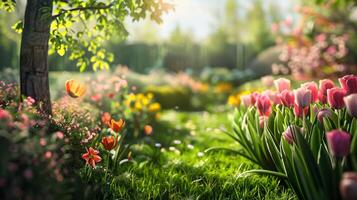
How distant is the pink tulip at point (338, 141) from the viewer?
204 cm

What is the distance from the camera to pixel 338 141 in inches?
81.2

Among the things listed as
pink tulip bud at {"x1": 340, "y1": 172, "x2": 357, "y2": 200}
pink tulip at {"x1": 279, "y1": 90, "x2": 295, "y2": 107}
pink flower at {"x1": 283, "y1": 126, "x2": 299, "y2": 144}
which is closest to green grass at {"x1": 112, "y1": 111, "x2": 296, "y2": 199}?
pink flower at {"x1": 283, "y1": 126, "x2": 299, "y2": 144}

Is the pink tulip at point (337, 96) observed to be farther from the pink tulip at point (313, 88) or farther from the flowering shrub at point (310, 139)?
the pink tulip at point (313, 88)

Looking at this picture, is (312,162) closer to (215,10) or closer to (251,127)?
(251,127)

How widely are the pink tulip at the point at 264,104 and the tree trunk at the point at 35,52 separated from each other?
70.8 inches

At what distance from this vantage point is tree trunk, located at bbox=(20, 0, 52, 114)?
3.29 m

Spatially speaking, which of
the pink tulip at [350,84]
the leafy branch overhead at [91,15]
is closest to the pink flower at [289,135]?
the pink tulip at [350,84]

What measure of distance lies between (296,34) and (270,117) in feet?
35.4

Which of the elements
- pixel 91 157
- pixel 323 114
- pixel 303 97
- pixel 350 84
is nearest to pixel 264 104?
pixel 303 97

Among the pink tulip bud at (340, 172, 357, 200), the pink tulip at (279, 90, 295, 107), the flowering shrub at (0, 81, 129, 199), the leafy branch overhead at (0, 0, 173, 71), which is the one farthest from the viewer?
the leafy branch overhead at (0, 0, 173, 71)

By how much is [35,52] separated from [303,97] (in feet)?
7.21

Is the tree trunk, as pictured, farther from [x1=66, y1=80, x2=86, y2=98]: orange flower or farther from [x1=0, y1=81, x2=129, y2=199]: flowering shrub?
[x1=0, y1=81, x2=129, y2=199]: flowering shrub

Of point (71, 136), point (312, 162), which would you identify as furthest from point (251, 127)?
point (71, 136)

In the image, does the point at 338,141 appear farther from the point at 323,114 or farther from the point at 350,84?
the point at 350,84
